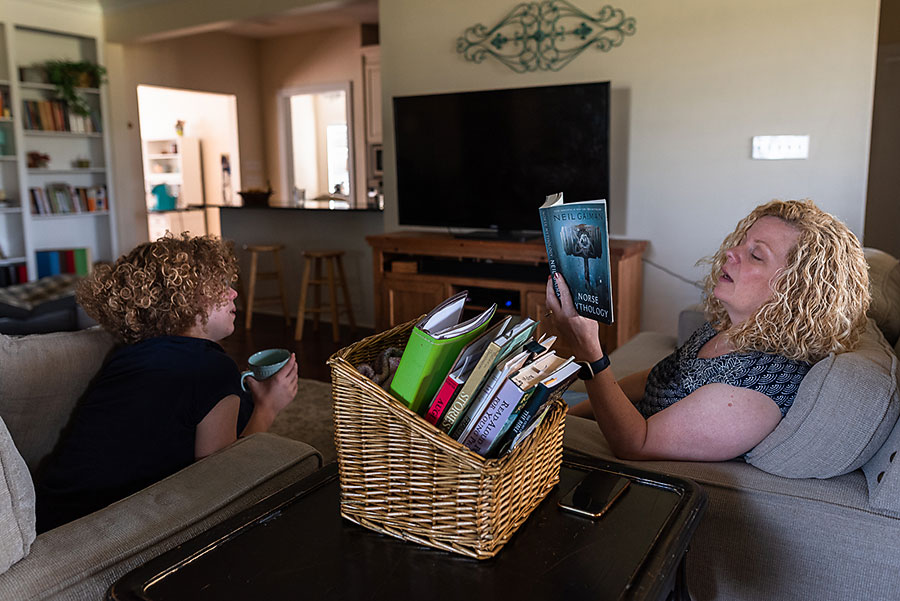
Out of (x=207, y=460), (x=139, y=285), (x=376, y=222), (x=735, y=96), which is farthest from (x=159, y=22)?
(x=207, y=460)

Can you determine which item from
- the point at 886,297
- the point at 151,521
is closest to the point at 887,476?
the point at 886,297

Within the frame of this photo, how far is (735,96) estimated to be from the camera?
3.56 metres

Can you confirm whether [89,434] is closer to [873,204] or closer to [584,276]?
[584,276]

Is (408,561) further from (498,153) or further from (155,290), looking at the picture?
(498,153)

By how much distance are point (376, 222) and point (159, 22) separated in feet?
8.43

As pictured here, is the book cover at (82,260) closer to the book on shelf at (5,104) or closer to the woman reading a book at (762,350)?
the book on shelf at (5,104)

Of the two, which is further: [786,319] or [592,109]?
[592,109]

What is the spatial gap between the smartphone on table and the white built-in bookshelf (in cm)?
578

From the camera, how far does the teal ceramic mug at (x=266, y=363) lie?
5.24 ft

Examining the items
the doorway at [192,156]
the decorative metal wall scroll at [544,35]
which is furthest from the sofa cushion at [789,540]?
the doorway at [192,156]

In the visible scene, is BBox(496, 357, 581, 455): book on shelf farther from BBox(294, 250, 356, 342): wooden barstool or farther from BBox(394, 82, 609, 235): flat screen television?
BBox(294, 250, 356, 342): wooden barstool

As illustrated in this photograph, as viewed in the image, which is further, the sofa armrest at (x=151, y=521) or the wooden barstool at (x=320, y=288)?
the wooden barstool at (x=320, y=288)

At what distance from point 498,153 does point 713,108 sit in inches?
46.4

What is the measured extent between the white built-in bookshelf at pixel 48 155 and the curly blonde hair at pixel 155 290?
4860 mm
